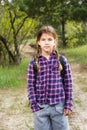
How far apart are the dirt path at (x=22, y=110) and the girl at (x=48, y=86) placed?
2.27 m

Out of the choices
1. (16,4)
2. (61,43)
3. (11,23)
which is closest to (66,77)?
(16,4)

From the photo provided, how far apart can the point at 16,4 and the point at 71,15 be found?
5326 mm

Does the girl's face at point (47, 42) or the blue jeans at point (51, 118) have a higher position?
the girl's face at point (47, 42)

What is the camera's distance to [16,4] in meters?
13.2

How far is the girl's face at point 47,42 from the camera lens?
11.7ft

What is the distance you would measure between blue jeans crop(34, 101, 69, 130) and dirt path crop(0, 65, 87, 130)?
7.09 feet

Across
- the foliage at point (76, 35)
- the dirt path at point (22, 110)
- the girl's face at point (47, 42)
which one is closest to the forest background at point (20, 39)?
the dirt path at point (22, 110)

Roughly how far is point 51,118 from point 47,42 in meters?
0.82

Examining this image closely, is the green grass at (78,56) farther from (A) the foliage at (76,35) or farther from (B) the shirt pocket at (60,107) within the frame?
(B) the shirt pocket at (60,107)

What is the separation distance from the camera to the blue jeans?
139 inches

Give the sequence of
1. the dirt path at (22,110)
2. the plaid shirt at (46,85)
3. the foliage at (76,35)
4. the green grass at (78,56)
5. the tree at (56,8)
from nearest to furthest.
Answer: the plaid shirt at (46,85), the dirt path at (22,110), the tree at (56,8), the green grass at (78,56), the foliage at (76,35)

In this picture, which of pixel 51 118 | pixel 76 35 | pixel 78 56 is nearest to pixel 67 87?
pixel 51 118

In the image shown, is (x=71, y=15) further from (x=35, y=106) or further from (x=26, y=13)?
(x=35, y=106)

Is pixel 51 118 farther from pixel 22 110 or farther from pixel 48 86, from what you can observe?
pixel 22 110
